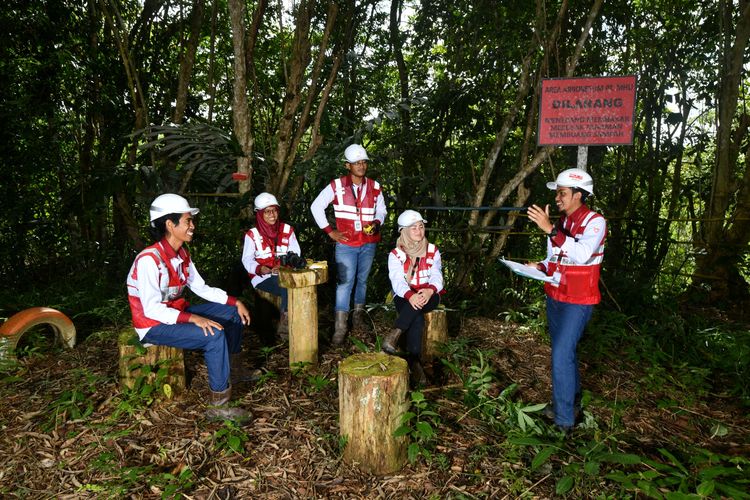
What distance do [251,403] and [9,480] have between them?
51.2 inches

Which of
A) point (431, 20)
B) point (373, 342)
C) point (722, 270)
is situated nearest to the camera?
point (373, 342)

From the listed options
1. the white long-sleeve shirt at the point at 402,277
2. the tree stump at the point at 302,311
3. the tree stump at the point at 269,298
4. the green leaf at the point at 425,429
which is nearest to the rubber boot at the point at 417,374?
the white long-sleeve shirt at the point at 402,277

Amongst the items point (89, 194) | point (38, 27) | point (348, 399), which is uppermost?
point (38, 27)

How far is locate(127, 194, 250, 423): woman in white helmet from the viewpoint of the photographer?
9.27ft

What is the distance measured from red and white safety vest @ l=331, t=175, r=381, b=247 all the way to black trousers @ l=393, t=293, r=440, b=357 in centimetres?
76

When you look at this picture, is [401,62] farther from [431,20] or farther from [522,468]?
[522,468]

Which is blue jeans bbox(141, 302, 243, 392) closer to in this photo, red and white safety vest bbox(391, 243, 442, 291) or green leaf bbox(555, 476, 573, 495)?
red and white safety vest bbox(391, 243, 442, 291)

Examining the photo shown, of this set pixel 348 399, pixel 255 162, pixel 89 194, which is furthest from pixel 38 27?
pixel 348 399

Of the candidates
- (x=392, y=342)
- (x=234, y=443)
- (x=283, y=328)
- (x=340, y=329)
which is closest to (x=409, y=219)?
(x=392, y=342)

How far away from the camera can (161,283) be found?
9.62 ft

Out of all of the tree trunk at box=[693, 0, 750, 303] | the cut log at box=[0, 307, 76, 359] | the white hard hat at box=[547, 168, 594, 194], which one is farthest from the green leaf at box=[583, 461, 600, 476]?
the tree trunk at box=[693, 0, 750, 303]

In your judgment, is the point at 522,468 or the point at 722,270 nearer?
the point at 522,468

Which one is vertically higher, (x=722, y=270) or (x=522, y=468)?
(x=722, y=270)

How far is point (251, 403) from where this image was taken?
320cm
